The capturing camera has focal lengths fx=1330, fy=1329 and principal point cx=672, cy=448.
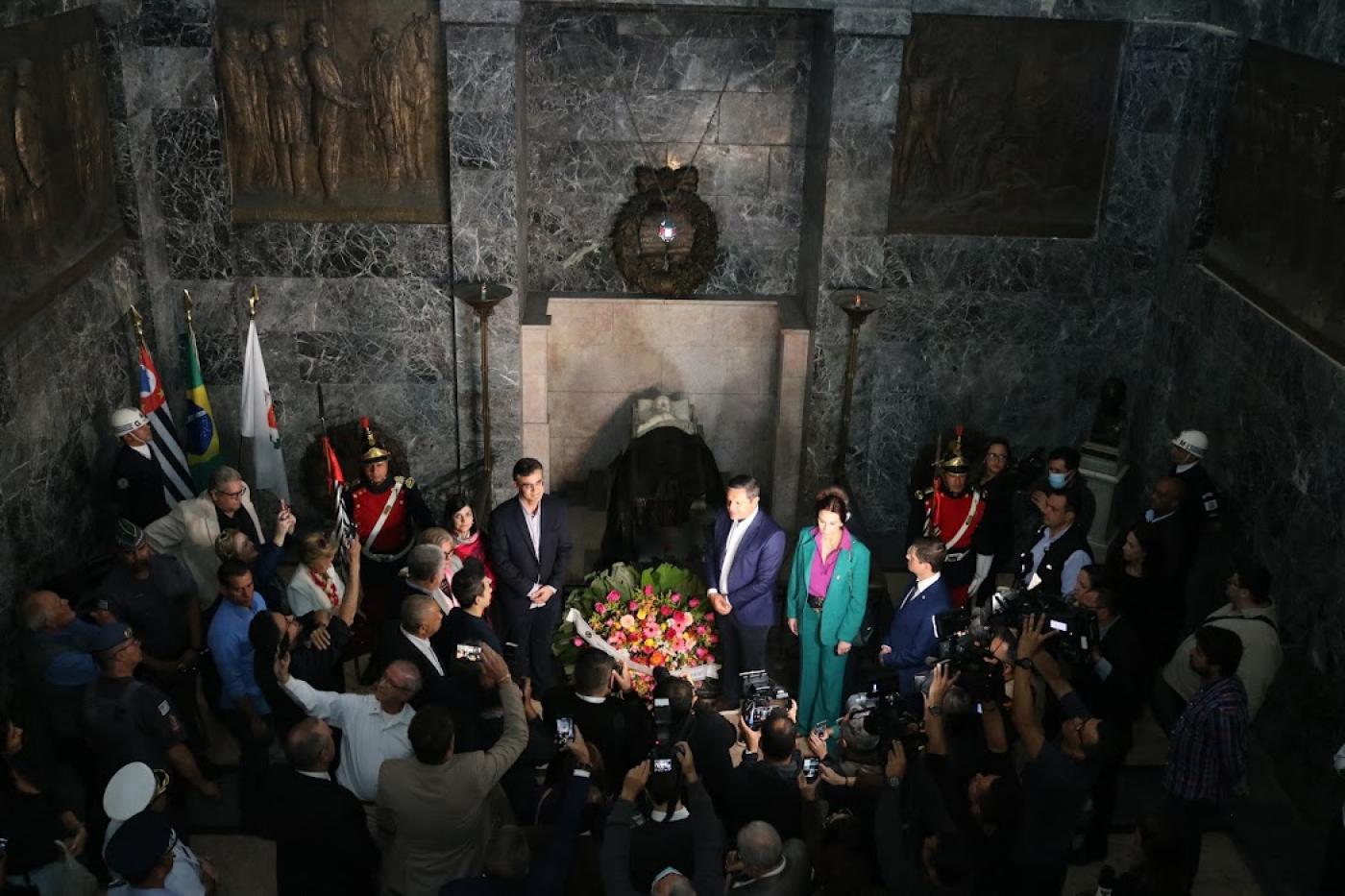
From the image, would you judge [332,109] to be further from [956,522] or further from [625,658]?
[956,522]

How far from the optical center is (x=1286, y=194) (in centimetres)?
884

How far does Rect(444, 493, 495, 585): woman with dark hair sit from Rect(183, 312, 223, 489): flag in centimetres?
250

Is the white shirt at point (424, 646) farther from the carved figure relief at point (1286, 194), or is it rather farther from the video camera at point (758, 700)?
the carved figure relief at point (1286, 194)

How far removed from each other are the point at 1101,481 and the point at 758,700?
4.93m

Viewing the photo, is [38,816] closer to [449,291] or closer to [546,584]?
[546,584]

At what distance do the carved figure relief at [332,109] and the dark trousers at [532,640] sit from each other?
344 centimetres

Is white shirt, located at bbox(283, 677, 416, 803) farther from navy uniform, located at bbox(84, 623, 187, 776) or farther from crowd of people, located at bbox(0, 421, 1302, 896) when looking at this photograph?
navy uniform, located at bbox(84, 623, 187, 776)

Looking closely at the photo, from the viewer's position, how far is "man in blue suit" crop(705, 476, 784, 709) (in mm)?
8438

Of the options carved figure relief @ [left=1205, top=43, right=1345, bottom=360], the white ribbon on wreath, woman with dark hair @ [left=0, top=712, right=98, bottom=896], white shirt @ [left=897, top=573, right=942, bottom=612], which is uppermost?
carved figure relief @ [left=1205, top=43, right=1345, bottom=360]

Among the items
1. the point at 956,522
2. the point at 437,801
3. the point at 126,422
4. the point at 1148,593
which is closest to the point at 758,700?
the point at 437,801

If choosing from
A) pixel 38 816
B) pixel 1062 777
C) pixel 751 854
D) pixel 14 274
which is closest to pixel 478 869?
pixel 751 854

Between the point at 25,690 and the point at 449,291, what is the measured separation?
4397 millimetres

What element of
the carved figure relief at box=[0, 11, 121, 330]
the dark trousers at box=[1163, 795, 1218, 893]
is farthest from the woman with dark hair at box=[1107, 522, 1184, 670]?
the carved figure relief at box=[0, 11, 121, 330]

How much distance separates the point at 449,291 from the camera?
10641mm
